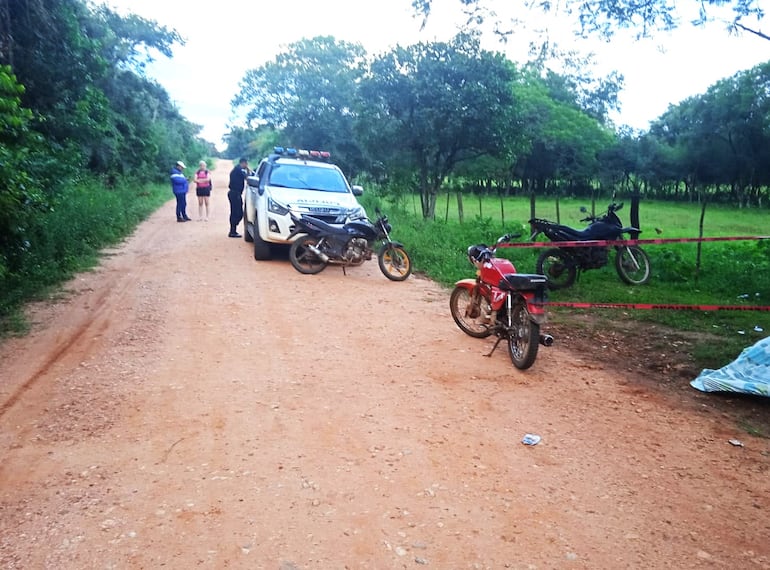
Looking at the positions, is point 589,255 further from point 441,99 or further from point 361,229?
point 441,99

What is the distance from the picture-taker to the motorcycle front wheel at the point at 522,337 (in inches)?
195

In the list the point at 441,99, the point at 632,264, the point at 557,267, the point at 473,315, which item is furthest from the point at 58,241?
the point at 441,99

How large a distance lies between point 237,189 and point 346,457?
411 inches

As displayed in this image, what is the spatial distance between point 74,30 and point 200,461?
11.8m

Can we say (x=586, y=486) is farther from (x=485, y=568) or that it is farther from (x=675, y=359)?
(x=675, y=359)

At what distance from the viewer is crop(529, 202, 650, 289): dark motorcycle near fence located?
334 inches

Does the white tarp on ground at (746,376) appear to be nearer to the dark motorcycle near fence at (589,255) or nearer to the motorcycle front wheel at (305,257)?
the dark motorcycle near fence at (589,255)

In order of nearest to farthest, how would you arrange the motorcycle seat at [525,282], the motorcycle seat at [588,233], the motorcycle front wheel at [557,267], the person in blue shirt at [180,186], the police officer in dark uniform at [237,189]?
1. the motorcycle seat at [525,282]
2. the motorcycle seat at [588,233]
3. the motorcycle front wheel at [557,267]
4. the police officer in dark uniform at [237,189]
5. the person in blue shirt at [180,186]

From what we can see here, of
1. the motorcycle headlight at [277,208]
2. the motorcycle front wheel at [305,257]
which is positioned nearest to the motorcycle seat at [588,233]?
the motorcycle front wheel at [305,257]

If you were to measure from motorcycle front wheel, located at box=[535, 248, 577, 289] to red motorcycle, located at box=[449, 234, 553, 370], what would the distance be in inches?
113

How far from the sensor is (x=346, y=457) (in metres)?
3.50

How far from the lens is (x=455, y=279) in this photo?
8914 millimetres

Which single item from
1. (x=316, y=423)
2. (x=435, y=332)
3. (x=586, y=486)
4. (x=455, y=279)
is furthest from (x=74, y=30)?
(x=586, y=486)

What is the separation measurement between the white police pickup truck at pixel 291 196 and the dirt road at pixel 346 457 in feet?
11.7
